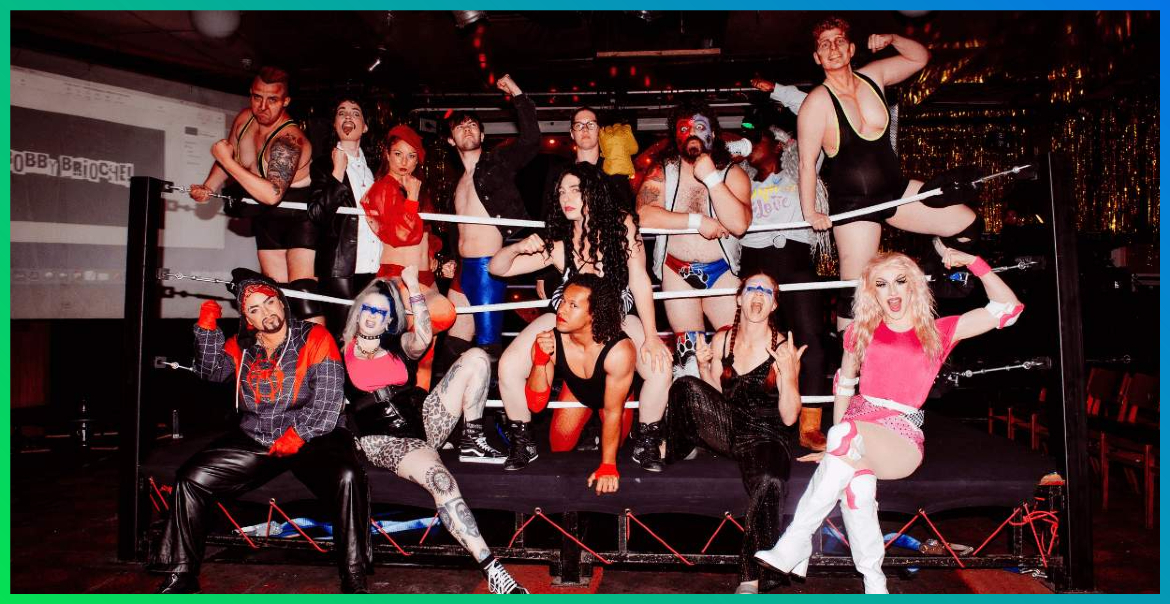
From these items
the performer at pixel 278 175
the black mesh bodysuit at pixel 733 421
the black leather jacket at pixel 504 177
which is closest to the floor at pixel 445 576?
the black mesh bodysuit at pixel 733 421

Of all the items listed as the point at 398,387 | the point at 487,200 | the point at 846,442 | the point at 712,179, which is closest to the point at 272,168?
the point at 487,200

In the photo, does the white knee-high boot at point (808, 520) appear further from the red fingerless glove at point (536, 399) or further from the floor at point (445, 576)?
the red fingerless glove at point (536, 399)

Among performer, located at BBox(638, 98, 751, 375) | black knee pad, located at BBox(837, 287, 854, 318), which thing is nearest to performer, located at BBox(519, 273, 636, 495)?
performer, located at BBox(638, 98, 751, 375)

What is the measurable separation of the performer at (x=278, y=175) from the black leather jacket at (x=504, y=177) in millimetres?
844

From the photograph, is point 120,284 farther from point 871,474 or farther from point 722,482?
point 871,474

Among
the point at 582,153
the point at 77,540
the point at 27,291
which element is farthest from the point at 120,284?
the point at 582,153

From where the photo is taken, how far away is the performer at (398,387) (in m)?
3.14

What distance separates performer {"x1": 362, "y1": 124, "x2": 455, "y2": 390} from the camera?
358 cm

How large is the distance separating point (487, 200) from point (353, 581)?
1.81 meters

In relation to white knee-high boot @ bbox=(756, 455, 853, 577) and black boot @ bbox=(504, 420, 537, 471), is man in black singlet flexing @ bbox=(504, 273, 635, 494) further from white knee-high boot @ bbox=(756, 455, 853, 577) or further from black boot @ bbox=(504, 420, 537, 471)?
white knee-high boot @ bbox=(756, 455, 853, 577)

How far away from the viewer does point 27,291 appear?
5547 mm

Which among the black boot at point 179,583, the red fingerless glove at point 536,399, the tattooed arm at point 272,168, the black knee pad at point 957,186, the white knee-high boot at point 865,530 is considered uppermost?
the tattooed arm at point 272,168

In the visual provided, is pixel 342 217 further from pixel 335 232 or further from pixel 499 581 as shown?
pixel 499 581

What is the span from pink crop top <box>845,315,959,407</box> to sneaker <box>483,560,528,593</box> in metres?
1.48
